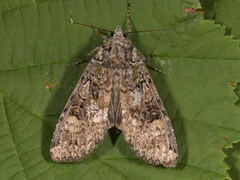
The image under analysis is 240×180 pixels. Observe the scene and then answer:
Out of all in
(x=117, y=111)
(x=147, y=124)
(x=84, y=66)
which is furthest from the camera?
(x=84, y=66)

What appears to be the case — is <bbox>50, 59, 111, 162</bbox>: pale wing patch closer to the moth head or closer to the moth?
the moth

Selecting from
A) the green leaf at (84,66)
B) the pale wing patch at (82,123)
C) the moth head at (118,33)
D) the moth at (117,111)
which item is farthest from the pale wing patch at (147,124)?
the moth head at (118,33)

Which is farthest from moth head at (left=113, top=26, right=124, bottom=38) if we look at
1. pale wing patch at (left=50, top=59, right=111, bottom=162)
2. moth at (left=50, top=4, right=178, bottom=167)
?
pale wing patch at (left=50, top=59, right=111, bottom=162)

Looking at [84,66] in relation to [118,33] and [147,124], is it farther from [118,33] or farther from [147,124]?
[147,124]

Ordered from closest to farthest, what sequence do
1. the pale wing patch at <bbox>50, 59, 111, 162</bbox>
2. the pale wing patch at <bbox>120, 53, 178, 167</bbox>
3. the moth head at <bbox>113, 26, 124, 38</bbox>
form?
1. the pale wing patch at <bbox>120, 53, 178, 167</bbox>
2. the pale wing patch at <bbox>50, 59, 111, 162</bbox>
3. the moth head at <bbox>113, 26, 124, 38</bbox>

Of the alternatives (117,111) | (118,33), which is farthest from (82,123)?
(118,33)

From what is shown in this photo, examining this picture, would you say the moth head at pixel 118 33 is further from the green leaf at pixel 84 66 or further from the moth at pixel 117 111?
the green leaf at pixel 84 66
